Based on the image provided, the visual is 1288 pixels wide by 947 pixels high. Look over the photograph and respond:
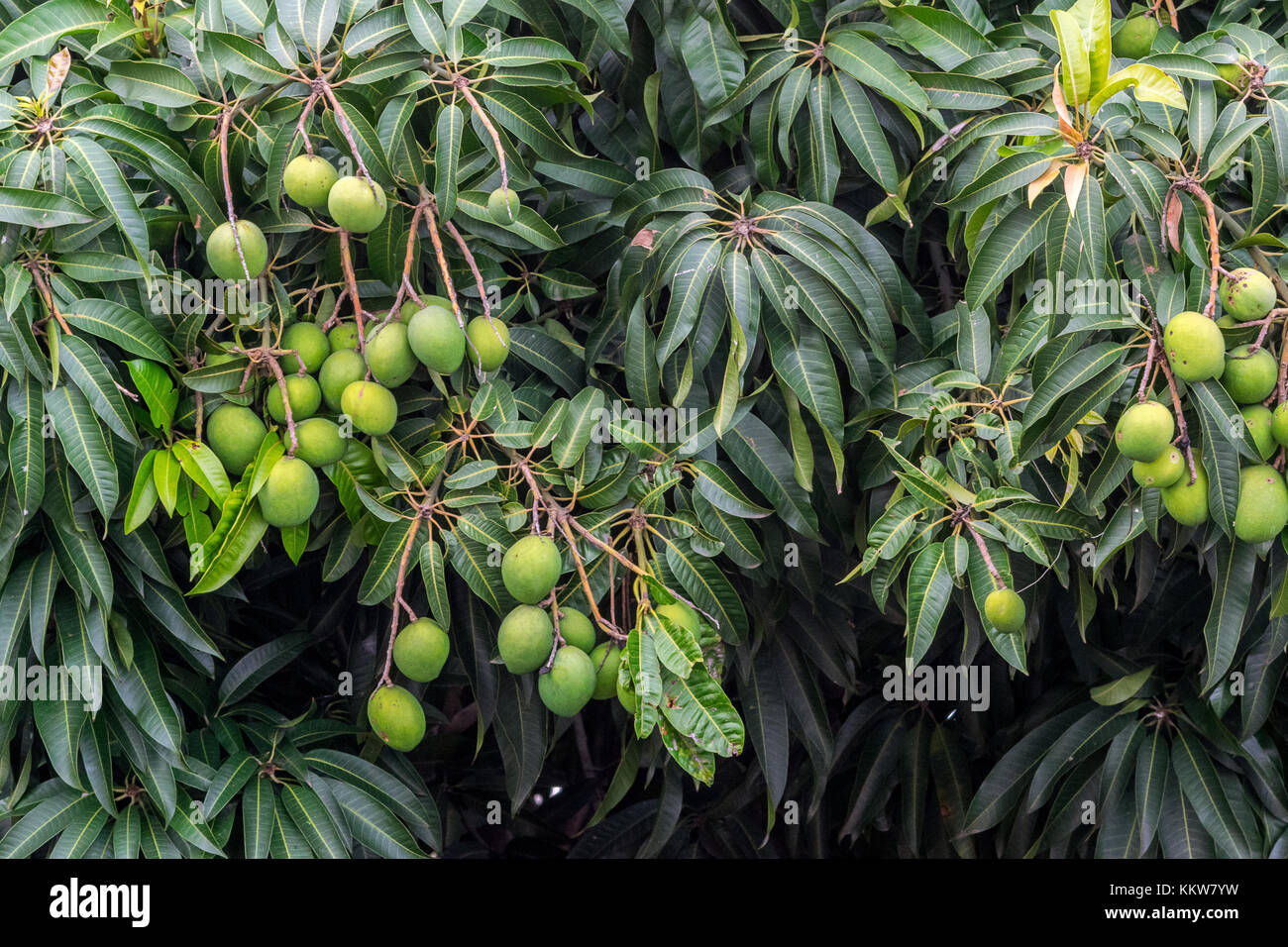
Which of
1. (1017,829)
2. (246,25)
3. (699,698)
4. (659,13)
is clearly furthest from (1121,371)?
(246,25)

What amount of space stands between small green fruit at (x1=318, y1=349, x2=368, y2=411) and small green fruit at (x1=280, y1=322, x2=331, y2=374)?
3 cm

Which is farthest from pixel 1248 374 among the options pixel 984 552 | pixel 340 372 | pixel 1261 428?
pixel 340 372

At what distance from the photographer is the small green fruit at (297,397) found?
1789mm

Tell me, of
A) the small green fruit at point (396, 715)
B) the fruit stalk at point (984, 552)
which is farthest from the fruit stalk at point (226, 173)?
the fruit stalk at point (984, 552)

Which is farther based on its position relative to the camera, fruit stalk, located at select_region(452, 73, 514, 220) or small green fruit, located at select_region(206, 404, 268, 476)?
small green fruit, located at select_region(206, 404, 268, 476)

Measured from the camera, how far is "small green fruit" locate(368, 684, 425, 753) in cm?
Answer: 180

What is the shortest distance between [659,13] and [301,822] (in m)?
1.49

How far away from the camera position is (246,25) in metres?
1.75

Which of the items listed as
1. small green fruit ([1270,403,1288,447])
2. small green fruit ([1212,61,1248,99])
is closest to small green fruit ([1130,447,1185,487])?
small green fruit ([1270,403,1288,447])

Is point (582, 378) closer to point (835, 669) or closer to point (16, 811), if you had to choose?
point (835, 669)

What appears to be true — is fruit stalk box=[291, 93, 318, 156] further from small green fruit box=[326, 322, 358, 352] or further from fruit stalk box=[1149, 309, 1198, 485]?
fruit stalk box=[1149, 309, 1198, 485]

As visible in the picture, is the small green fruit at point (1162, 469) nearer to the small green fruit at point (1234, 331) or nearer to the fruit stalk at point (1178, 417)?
the fruit stalk at point (1178, 417)

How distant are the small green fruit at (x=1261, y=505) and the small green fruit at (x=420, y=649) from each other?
3.65 feet

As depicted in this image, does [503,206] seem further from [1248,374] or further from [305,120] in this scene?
[1248,374]
